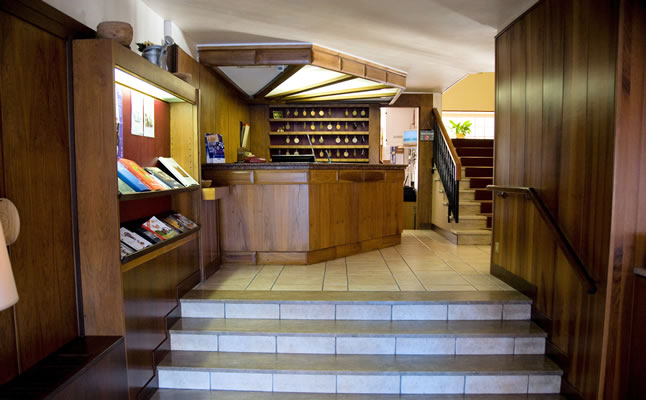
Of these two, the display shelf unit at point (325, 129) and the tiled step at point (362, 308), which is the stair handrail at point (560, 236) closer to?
the tiled step at point (362, 308)

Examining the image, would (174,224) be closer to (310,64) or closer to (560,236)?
(310,64)

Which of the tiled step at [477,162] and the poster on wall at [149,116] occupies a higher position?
the poster on wall at [149,116]

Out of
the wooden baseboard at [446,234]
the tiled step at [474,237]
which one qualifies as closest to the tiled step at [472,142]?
the wooden baseboard at [446,234]

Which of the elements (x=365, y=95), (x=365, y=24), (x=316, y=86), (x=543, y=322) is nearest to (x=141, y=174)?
(x=365, y=24)

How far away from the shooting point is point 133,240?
7.74 feet

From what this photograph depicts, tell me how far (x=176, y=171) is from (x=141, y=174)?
0.62m

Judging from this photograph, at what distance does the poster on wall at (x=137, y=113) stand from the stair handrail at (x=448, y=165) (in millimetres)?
4368

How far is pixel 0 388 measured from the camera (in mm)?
1588

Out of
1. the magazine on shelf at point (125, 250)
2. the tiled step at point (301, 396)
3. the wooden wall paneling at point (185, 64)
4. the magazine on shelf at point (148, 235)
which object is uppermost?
the wooden wall paneling at point (185, 64)

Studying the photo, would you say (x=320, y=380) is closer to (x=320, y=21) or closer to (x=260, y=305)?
(x=260, y=305)

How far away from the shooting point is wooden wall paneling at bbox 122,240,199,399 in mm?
2291

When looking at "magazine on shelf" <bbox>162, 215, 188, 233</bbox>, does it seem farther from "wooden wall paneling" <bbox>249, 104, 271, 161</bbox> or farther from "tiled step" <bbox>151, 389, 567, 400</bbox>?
"wooden wall paneling" <bbox>249, 104, 271, 161</bbox>

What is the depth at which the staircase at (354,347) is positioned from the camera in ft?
8.45

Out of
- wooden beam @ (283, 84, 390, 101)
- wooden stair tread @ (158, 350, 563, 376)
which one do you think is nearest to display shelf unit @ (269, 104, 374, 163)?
wooden beam @ (283, 84, 390, 101)
